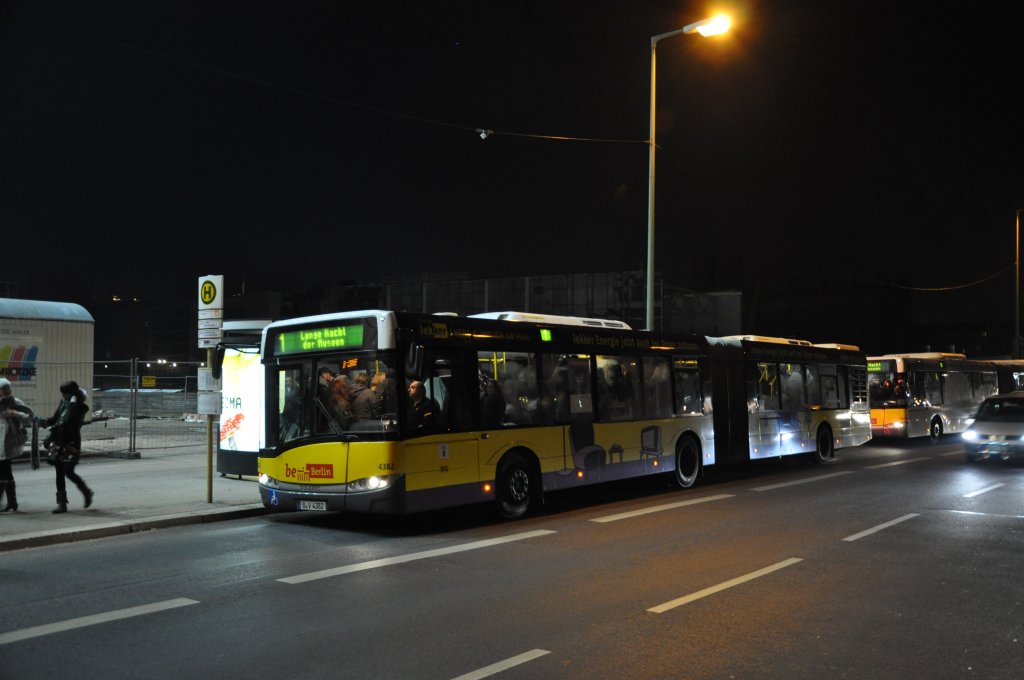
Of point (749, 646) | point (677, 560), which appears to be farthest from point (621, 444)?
point (749, 646)

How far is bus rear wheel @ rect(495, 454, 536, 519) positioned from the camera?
38.5 feet

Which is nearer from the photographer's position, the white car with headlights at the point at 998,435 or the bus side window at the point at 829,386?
the white car with headlights at the point at 998,435

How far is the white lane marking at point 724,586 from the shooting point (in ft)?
22.5

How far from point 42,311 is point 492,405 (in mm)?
17758

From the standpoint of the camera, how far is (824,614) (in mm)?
6652

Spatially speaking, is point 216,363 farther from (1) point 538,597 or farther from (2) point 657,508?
(1) point 538,597

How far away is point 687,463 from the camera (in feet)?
52.2

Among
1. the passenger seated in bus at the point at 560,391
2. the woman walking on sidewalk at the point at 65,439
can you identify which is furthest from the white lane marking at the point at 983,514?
the woman walking on sidewalk at the point at 65,439

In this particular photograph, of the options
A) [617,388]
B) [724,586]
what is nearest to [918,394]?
[617,388]

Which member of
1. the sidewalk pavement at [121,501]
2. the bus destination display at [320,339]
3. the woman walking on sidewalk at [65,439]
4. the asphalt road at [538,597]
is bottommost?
A: the asphalt road at [538,597]

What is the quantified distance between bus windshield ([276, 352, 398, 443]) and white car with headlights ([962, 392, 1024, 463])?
1496 cm

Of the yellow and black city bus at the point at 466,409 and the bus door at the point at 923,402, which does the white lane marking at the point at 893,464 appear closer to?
the yellow and black city bus at the point at 466,409

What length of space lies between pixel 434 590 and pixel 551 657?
2198mm

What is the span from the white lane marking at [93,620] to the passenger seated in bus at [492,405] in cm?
506
